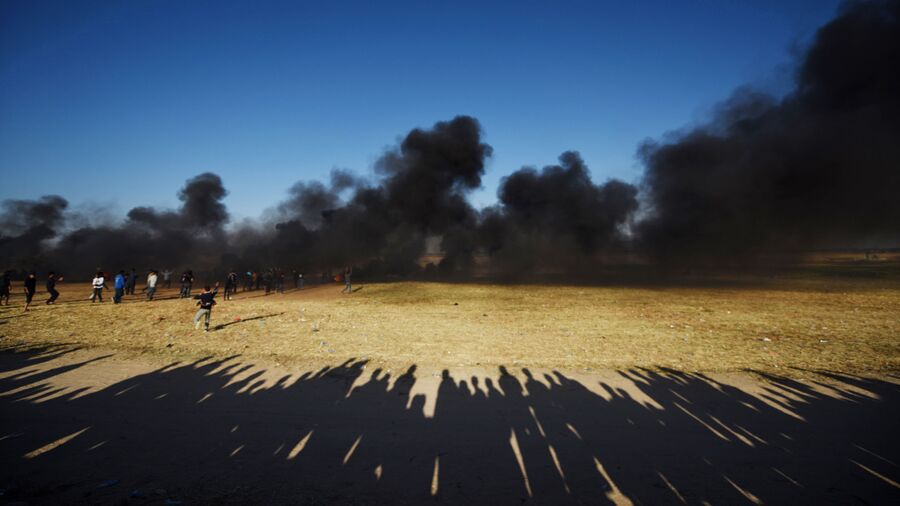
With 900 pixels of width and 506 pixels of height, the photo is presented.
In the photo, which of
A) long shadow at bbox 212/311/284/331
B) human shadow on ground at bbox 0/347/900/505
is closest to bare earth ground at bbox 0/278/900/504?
human shadow on ground at bbox 0/347/900/505

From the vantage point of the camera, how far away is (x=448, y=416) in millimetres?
5098

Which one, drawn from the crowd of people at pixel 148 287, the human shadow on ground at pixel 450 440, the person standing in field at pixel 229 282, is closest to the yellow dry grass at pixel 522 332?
the crowd of people at pixel 148 287

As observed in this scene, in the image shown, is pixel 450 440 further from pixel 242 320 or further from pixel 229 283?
pixel 229 283

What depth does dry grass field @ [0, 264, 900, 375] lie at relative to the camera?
7.95 meters

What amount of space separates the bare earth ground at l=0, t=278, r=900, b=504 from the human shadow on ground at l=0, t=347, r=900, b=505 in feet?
0.08

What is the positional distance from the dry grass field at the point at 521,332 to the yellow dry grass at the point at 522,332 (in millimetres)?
36

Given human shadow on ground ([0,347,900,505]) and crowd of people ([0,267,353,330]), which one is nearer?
human shadow on ground ([0,347,900,505])

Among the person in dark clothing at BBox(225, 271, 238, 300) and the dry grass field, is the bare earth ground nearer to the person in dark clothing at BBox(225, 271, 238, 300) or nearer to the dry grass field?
the dry grass field

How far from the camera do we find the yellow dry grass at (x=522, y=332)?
26.1ft

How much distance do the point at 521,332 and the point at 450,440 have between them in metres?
6.94

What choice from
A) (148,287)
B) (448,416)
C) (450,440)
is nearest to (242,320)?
(148,287)

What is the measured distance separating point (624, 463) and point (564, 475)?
72 centimetres

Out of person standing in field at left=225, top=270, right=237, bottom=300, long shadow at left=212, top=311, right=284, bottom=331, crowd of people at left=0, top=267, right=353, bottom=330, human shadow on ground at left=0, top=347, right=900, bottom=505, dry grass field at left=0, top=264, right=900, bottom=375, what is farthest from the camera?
person standing in field at left=225, top=270, right=237, bottom=300

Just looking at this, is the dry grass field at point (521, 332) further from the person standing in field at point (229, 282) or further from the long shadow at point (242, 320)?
the person standing in field at point (229, 282)
